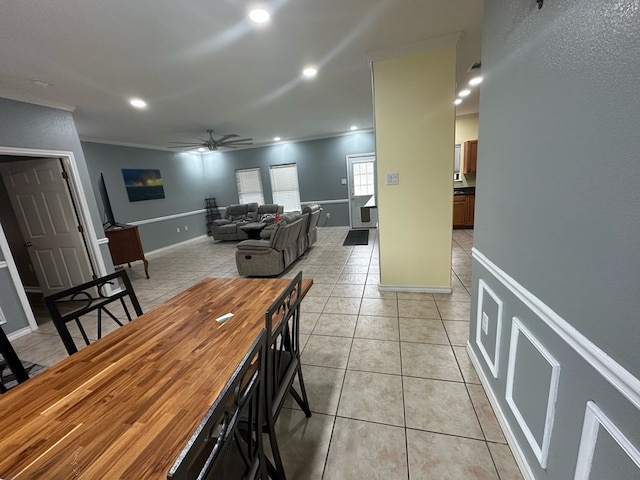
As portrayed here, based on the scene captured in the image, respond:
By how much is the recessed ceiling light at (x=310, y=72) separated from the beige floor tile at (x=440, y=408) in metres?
3.19

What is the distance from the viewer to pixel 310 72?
291cm

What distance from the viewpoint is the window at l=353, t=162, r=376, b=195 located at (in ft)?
22.6

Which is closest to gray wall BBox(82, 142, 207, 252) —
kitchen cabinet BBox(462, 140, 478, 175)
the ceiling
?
the ceiling

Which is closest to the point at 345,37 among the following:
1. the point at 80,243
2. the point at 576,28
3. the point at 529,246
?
the point at 576,28

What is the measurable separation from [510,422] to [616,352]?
93 cm

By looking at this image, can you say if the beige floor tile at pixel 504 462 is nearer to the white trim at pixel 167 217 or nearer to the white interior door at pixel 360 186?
the white interior door at pixel 360 186

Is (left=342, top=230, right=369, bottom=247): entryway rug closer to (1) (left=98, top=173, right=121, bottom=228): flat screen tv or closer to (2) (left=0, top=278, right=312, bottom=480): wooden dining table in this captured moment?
(2) (left=0, top=278, right=312, bottom=480): wooden dining table

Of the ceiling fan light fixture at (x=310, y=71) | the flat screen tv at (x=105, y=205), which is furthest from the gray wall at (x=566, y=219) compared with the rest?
the flat screen tv at (x=105, y=205)

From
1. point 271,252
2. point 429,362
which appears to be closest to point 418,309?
point 429,362

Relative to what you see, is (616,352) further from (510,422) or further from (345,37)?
(345,37)

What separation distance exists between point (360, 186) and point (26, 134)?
20.2ft

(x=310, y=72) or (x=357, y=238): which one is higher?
(x=310, y=72)

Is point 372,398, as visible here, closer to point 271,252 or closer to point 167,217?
point 271,252

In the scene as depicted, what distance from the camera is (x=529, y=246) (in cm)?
104
